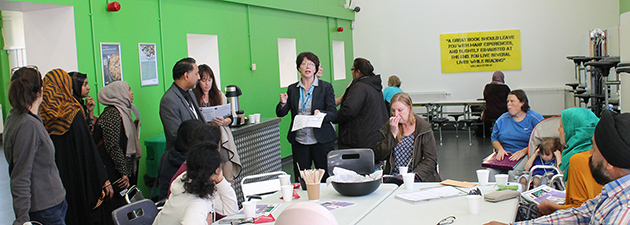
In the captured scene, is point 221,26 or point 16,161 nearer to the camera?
point 16,161

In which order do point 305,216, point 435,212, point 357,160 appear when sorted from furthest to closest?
point 357,160
point 435,212
point 305,216

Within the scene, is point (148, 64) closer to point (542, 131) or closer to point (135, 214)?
point (135, 214)

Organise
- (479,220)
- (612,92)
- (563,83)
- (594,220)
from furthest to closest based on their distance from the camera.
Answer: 1. (563,83)
2. (612,92)
3. (479,220)
4. (594,220)

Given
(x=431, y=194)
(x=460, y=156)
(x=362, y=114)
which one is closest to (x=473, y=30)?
(x=460, y=156)

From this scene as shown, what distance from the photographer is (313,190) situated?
3.49 metres

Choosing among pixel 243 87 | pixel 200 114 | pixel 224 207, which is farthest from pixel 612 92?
pixel 224 207

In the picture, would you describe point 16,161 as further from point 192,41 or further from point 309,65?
point 192,41

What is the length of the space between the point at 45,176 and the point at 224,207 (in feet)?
3.59

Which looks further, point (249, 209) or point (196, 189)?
point (249, 209)

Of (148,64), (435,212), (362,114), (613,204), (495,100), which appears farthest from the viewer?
(495,100)

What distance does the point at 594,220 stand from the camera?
2.53 m

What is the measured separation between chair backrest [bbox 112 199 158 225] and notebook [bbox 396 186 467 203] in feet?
4.84

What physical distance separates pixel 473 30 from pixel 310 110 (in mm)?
7790

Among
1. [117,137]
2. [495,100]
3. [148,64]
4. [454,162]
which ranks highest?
[148,64]
